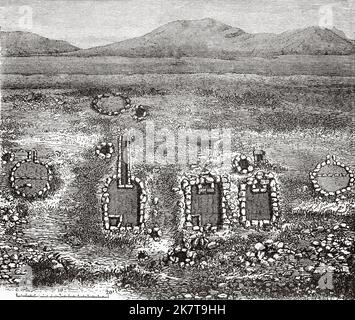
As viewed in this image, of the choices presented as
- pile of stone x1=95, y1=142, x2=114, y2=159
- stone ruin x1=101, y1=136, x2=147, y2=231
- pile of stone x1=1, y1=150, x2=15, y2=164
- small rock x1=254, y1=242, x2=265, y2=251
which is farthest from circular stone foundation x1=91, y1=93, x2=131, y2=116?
small rock x1=254, y1=242, x2=265, y2=251

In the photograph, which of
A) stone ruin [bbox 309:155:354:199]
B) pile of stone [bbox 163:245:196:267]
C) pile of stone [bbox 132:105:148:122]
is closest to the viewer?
pile of stone [bbox 163:245:196:267]

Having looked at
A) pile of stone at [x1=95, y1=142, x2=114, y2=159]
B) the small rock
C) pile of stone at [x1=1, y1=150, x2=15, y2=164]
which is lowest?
the small rock

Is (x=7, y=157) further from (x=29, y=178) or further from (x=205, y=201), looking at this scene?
(x=205, y=201)

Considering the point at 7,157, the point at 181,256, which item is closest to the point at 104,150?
the point at 7,157

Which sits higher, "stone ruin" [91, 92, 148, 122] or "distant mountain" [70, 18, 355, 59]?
"distant mountain" [70, 18, 355, 59]

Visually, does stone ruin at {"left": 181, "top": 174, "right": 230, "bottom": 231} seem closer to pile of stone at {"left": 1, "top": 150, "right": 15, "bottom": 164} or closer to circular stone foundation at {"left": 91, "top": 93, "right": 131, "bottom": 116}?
circular stone foundation at {"left": 91, "top": 93, "right": 131, "bottom": 116}

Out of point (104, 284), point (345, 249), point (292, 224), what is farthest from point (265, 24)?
point (104, 284)
